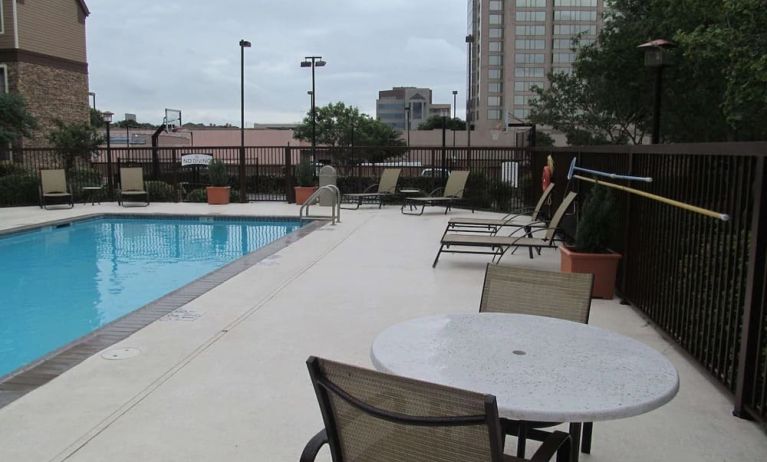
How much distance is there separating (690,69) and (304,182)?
10.3 metres

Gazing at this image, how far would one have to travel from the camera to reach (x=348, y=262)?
26.7 feet

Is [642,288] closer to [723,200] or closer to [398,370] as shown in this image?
[723,200]

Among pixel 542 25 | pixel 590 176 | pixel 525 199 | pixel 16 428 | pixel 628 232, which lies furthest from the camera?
pixel 542 25

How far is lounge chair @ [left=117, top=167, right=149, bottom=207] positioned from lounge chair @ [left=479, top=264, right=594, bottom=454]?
14503 mm

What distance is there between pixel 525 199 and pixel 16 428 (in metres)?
12.3

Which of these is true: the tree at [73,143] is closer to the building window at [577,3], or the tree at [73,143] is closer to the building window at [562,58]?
the building window at [562,58]

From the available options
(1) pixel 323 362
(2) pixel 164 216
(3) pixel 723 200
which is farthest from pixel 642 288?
(2) pixel 164 216

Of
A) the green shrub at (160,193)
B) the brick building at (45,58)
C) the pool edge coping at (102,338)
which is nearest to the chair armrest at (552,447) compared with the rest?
the pool edge coping at (102,338)

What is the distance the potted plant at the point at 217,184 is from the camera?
1659 centimetres

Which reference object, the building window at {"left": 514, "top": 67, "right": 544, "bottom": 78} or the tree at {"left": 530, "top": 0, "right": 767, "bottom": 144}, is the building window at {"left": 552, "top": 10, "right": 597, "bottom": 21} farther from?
the tree at {"left": 530, "top": 0, "right": 767, "bottom": 144}

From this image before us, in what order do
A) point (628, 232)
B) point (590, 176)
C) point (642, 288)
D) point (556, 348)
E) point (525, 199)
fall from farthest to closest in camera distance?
1. point (525, 199)
2. point (590, 176)
3. point (628, 232)
4. point (642, 288)
5. point (556, 348)

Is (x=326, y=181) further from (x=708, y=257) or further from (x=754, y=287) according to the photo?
(x=754, y=287)

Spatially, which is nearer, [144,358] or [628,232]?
[144,358]

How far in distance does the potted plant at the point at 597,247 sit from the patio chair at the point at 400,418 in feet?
15.1
